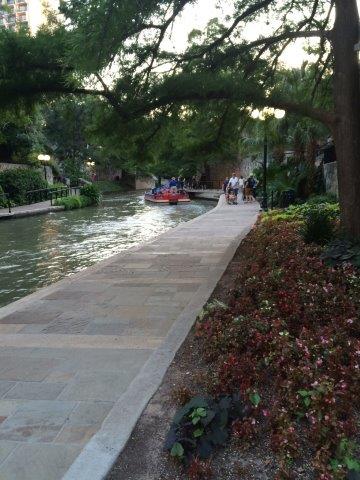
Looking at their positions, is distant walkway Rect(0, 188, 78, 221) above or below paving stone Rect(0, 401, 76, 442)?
above

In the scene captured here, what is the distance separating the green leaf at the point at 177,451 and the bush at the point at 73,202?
26455mm

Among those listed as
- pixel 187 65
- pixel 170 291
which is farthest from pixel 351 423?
pixel 187 65

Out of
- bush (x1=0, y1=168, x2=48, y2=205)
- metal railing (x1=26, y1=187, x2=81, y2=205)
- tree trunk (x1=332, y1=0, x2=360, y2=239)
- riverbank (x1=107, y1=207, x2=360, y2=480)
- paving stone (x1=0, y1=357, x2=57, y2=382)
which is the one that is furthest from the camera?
metal railing (x1=26, y1=187, x2=81, y2=205)

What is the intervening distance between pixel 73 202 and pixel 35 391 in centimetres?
2655

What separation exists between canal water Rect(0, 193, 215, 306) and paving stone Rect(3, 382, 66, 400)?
4235mm

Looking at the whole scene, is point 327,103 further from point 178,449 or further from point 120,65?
point 178,449

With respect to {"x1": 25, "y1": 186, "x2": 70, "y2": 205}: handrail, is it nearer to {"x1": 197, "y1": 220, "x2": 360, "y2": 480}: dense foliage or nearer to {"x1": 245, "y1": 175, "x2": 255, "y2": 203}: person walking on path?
{"x1": 245, "y1": 175, "x2": 255, "y2": 203}: person walking on path

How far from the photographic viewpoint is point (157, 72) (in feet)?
24.8

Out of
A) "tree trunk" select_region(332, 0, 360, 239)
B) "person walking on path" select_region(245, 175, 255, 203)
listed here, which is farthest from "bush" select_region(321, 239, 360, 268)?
"person walking on path" select_region(245, 175, 255, 203)

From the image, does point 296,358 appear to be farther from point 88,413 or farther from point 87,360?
point 87,360

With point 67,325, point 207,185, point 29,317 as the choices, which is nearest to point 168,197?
point 207,185

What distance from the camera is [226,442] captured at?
282 centimetres

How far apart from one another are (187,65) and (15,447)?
6439 mm

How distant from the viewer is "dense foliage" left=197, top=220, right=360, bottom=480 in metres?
2.60
